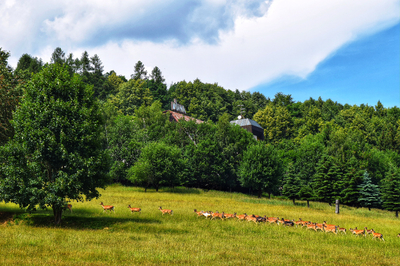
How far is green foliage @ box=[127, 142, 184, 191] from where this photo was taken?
5553 centimetres

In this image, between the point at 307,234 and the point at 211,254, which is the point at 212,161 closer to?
the point at 307,234

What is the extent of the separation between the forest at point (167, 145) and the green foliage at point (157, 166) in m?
0.21

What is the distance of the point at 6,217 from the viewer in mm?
23203

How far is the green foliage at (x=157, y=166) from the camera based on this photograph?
55.5m

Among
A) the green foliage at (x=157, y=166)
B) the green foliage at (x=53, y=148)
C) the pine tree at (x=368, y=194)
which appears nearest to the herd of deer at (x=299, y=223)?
the green foliage at (x=53, y=148)

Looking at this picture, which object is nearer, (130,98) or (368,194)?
(368,194)

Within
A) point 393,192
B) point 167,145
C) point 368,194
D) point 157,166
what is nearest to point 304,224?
point 393,192

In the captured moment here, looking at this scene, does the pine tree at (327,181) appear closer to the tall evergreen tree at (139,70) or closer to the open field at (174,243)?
the open field at (174,243)

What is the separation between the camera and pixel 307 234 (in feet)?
70.5

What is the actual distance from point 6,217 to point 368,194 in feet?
188

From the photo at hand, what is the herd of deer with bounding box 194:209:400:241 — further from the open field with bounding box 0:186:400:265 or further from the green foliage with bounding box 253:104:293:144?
the green foliage with bounding box 253:104:293:144

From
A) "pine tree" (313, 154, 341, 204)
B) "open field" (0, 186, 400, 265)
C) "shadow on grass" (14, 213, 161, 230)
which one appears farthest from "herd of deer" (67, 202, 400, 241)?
"pine tree" (313, 154, 341, 204)

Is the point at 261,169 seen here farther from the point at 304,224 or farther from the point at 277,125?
the point at 277,125

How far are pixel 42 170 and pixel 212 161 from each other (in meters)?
50.2
